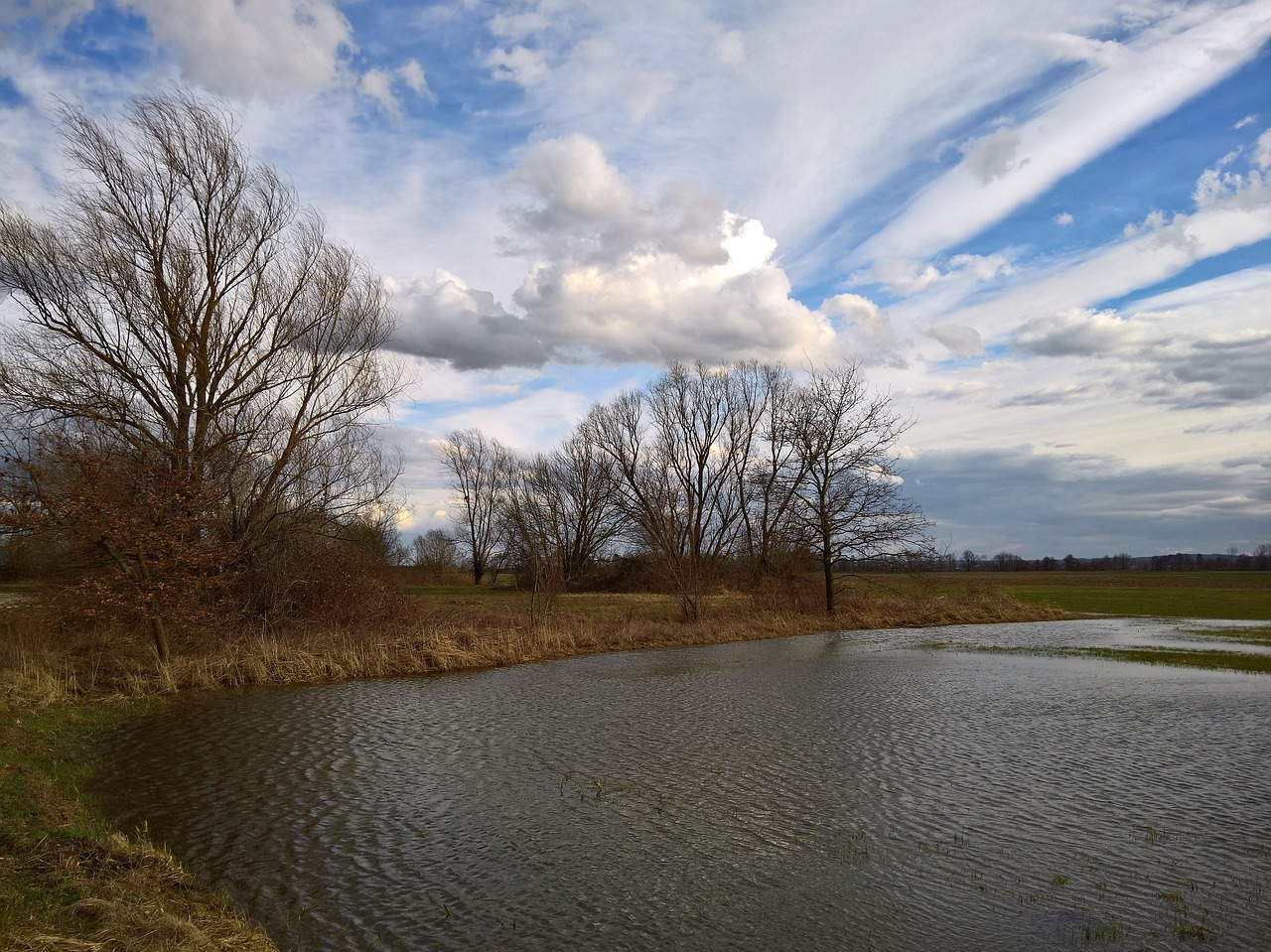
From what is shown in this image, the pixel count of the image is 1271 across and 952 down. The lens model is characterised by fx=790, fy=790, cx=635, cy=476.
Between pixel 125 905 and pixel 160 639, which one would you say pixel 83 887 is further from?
pixel 160 639

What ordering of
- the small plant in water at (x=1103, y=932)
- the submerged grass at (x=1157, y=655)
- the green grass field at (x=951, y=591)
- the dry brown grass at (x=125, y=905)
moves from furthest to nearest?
the green grass field at (x=951, y=591)
the submerged grass at (x=1157, y=655)
the small plant in water at (x=1103, y=932)
the dry brown grass at (x=125, y=905)

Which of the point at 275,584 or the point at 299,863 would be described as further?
the point at 275,584

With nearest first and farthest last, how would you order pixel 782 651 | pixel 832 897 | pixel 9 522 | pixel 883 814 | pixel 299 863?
1. pixel 832 897
2. pixel 299 863
3. pixel 883 814
4. pixel 9 522
5. pixel 782 651

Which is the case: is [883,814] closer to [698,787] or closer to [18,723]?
[698,787]

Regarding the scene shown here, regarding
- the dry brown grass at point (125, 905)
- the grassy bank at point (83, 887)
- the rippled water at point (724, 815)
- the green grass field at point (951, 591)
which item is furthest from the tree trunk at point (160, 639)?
the dry brown grass at point (125, 905)

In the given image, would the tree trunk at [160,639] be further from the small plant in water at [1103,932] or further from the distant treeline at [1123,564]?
the distant treeline at [1123,564]

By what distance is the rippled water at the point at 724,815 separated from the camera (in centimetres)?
598

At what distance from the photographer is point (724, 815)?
8.41 m

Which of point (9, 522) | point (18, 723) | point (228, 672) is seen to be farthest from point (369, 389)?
point (18, 723)

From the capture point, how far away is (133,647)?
17766mm

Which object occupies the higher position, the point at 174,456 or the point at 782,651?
the point at 174,456

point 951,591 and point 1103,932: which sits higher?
point 951,591

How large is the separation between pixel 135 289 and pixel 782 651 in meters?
20.0

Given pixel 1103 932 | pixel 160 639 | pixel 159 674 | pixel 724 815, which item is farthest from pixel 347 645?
pixel 1103 932
